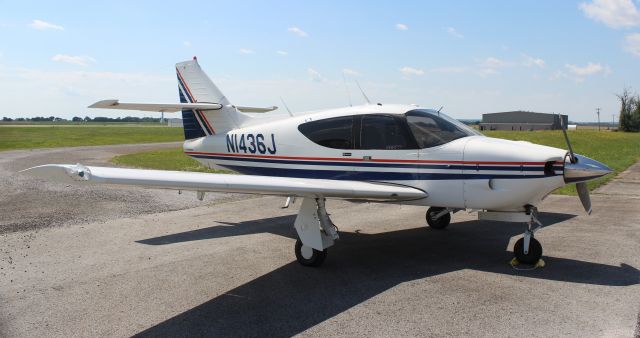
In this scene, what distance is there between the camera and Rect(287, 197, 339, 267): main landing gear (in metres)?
7.30

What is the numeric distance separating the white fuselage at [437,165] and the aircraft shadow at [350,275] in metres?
1.03

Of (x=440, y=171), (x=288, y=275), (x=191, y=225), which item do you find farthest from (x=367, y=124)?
(x=191, y=225)

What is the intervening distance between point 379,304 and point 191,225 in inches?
222

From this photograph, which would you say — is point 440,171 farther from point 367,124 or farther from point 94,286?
point 94,286

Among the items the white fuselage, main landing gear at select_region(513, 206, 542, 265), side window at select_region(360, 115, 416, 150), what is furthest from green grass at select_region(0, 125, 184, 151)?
main landing gear at select_region(513, 206, 542, 265)

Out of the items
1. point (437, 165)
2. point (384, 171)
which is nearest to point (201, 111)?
point (384, 171)

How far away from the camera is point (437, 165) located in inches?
292

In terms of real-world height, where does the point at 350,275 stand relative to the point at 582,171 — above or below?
below

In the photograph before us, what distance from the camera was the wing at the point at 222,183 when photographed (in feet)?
18.2

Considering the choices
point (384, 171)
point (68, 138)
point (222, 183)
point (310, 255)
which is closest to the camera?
point (222, 183)

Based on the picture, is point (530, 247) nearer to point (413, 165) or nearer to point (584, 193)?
point (584, 193)

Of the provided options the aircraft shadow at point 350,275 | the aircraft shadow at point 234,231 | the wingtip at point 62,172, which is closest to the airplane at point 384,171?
the wingtip at point 62,172

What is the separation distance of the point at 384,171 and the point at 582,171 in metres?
2.81

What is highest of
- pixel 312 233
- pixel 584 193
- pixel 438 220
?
pixel 584 193
